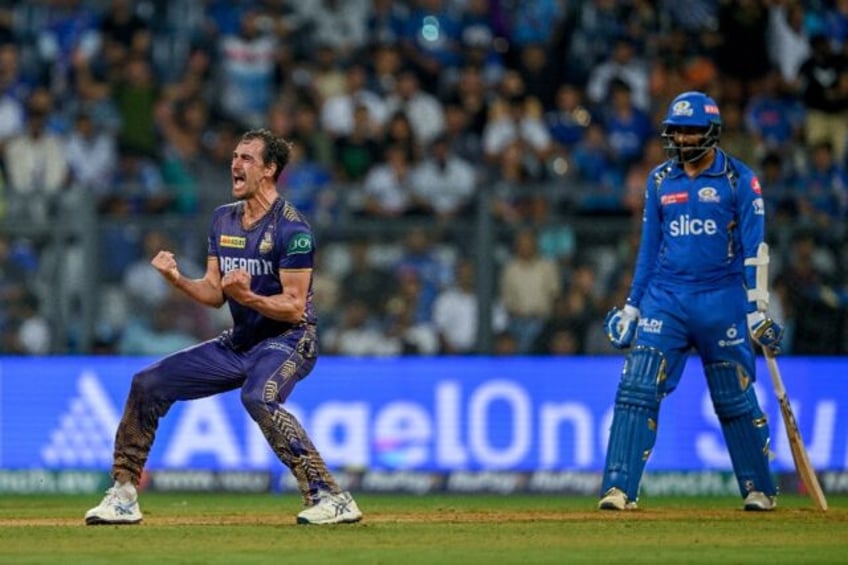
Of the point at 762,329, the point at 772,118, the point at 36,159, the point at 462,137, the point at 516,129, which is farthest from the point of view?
the point at 772,118

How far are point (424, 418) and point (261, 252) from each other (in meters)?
6.55

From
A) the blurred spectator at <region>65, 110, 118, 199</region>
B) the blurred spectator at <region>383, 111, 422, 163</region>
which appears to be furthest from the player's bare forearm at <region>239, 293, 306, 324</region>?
the blurred spectator at <region>65, 110, 118, 199</region>

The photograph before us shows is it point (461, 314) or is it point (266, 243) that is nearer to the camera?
point (266, 243)


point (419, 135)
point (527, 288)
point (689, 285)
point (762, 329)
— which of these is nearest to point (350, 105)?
point (419, 135)

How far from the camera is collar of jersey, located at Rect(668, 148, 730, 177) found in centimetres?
1224

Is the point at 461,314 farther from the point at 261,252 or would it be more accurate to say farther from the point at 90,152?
the point at 261,252

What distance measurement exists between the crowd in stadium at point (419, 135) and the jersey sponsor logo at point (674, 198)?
17.5ft

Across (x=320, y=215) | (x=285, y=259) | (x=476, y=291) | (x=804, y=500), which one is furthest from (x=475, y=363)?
(x=285, y=259)

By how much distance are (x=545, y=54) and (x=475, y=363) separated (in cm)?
528

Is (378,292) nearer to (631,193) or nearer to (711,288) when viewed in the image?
(631,193)

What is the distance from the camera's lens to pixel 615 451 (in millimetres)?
12234

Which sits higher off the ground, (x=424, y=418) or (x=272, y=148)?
(x=272, y=148)

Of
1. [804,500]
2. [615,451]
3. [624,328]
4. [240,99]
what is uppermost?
[240,99]

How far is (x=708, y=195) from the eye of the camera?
12156 mm
